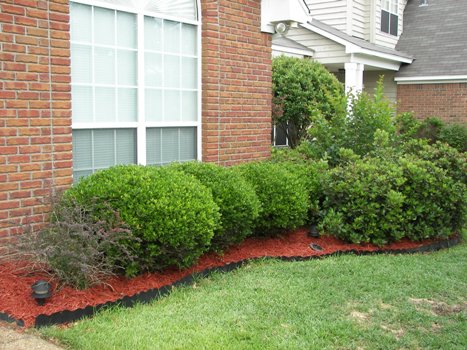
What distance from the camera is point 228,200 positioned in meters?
6.35

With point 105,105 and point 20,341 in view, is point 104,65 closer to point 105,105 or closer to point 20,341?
point 105,105

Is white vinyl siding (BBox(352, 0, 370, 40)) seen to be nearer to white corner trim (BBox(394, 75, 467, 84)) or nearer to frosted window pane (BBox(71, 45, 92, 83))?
white corner trim (BBox(394, 75, 467, 84))

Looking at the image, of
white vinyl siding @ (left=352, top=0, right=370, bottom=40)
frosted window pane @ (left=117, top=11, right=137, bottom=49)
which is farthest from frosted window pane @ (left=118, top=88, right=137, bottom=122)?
white vinyl siding @ (left=352, top=0, right=370, bottom=40)

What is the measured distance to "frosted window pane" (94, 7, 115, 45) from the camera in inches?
252

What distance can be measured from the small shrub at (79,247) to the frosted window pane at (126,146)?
55.8 inches

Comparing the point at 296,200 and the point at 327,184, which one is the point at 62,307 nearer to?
the point at 296,200

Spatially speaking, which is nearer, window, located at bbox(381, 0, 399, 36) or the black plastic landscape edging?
the black plastic landscape edging

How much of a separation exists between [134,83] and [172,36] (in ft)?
2.98

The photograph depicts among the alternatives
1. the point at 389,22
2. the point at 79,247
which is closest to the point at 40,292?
the point at 79,247

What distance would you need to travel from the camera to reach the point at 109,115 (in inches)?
259

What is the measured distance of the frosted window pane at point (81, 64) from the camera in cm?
620

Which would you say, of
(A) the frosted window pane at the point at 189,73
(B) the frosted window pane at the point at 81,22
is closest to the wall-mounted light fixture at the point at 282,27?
(A) the frosted window pane at the point at 189,73

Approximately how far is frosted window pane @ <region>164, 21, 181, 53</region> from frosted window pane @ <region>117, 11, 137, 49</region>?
1.67 ft

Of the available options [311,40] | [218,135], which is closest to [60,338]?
[218,135]
